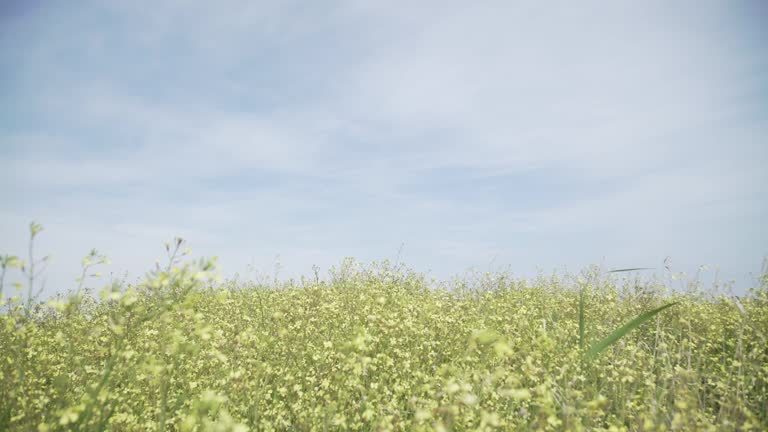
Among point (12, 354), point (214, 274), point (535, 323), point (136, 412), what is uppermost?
point (214, 274)

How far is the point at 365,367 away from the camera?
12.1 feet

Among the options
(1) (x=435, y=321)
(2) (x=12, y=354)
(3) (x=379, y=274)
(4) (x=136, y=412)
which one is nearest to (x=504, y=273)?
(3) (x=379, y=274)

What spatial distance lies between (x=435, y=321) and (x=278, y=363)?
84.7 inches

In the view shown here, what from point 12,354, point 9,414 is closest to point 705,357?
point 9,414

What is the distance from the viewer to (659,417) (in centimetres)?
389

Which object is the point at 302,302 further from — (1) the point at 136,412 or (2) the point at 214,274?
(2) the point at 214,274

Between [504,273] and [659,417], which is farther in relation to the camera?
[504,273]

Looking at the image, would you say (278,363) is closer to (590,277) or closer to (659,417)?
(659,417)

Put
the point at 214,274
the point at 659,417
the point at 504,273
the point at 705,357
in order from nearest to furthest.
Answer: the point at 214,274 → the point at 659,417 → the point at 705,357 → the point at 504,273

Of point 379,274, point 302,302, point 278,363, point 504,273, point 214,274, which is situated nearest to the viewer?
point 214,274

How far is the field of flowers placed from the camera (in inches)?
124

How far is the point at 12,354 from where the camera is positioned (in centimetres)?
492

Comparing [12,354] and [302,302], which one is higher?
[302,302]

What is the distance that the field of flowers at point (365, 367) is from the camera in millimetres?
3146
